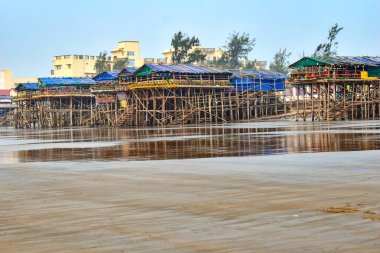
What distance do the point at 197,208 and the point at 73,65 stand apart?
13739 cm

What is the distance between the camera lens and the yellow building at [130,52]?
143000 millimetres

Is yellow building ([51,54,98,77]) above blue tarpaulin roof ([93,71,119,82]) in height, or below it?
above

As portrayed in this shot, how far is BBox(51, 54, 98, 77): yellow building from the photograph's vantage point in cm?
14362

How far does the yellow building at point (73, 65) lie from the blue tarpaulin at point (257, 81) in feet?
238

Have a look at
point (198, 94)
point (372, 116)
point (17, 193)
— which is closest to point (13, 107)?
point (198, 94)

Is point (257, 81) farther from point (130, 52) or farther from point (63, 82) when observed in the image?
point (130, 52)

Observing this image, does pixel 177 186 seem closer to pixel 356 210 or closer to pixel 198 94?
pixel 356 210

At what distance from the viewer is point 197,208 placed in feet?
30.5

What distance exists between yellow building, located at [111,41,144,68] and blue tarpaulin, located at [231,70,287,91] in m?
69.1

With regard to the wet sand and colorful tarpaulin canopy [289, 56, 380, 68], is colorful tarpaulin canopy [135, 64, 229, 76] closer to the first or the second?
colorful tarpaulin canopy [289, 56, 380, 68]

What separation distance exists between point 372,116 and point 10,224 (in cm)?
5697

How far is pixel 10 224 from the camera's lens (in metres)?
8.45

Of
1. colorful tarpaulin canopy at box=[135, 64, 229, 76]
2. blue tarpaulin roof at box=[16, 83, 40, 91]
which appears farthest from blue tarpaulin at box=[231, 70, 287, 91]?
blue tarpaulin roof at box=[16, 83, 40, 91]

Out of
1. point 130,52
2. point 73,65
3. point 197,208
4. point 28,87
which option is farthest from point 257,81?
point 73,65
